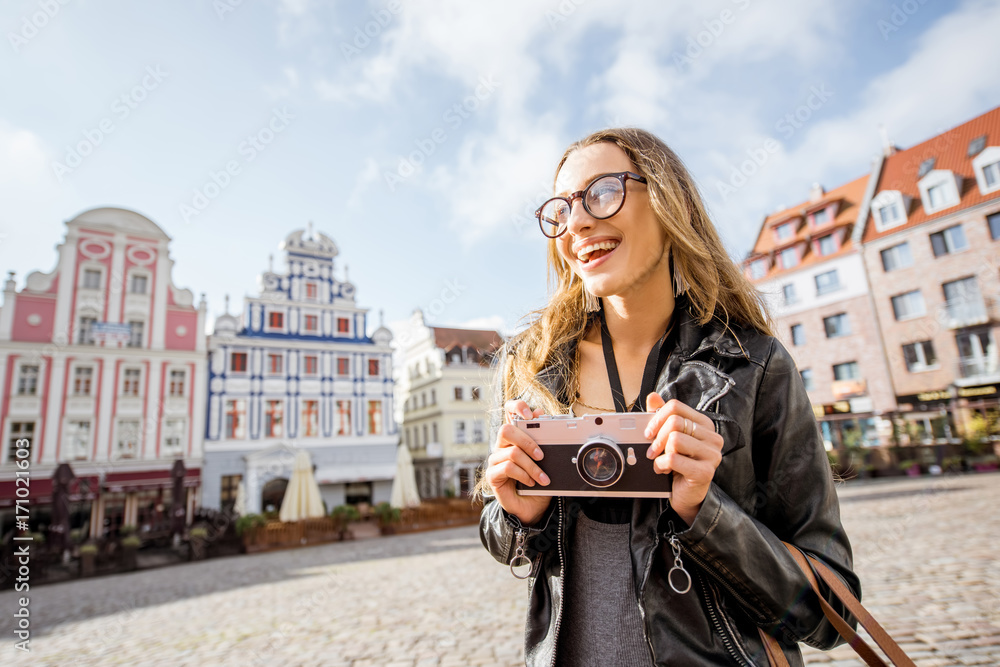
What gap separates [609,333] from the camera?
1.56 meters

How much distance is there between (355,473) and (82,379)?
39.8ft

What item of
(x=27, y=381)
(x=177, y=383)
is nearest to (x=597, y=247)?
(x=177, y=383)

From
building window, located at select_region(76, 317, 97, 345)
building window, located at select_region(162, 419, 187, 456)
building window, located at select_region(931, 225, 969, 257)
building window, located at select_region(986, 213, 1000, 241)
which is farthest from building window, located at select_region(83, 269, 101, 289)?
building window, located at select_region(986, 213, 1000, 241)

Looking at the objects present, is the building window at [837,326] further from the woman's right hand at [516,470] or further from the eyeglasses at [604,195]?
the woman's right hand at [516,470]

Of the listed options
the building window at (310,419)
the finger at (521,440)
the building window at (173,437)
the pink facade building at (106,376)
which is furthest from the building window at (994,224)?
the building window at (173,437)

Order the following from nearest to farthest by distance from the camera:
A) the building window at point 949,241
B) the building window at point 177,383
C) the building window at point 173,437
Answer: the building window at point 173,437
the building window at point 949,241
the building window at point 177,383

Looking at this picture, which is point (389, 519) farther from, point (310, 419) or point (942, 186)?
point (942, 186)

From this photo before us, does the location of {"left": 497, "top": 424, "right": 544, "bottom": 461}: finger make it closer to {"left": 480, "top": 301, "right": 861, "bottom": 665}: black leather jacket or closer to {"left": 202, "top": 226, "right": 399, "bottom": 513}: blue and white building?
{"left": 480, "top": 301, "right": 861, "bottom": 665}: black leather jacket

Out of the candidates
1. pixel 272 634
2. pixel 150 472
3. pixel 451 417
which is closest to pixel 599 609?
pixel 272 634

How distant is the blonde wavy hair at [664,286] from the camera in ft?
4.64

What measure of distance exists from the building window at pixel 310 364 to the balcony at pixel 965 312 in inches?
1144

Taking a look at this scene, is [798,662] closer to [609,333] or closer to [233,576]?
[609,333]

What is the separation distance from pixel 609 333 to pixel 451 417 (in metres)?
33.7

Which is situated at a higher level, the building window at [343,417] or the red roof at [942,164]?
the red roof at [942,164]
